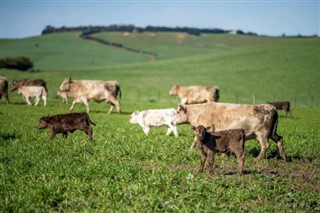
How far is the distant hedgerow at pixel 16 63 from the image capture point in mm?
69875

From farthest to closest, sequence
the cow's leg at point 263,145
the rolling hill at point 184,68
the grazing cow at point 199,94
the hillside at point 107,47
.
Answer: the hillside at point 107,47 < the rolling hill at point 184,68 < the grazing cow at point 199,94 < the cow's leg at point 263,145

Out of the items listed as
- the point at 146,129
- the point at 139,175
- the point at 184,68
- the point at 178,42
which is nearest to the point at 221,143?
the point at 139,175

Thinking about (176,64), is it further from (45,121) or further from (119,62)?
(45,121)

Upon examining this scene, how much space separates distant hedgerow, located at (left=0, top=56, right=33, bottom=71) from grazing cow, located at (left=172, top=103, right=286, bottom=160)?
206 feet

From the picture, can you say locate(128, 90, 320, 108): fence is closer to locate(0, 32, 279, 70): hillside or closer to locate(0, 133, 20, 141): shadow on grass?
locate(0, 133, 20, 141): shadow on grass

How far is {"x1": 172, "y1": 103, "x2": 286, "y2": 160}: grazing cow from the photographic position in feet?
43.8

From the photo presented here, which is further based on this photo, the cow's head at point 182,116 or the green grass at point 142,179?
the cow's head at point 182,116

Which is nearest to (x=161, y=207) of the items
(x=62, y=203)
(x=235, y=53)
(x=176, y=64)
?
(x=62, y=203)

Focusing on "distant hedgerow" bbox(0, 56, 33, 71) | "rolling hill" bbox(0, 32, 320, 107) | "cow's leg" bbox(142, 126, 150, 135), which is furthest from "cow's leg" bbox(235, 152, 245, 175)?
"distant hedgerow" bbox(0, 56, 33, 71)

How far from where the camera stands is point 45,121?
51.1ft

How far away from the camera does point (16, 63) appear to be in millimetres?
70750

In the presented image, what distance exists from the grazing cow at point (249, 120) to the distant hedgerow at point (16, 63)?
62899 mm

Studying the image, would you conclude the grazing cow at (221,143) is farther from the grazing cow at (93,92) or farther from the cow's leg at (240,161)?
the grazing cow at (93,92)

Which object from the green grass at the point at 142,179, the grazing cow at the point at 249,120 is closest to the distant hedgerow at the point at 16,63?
the green grass at the point at 142,179
